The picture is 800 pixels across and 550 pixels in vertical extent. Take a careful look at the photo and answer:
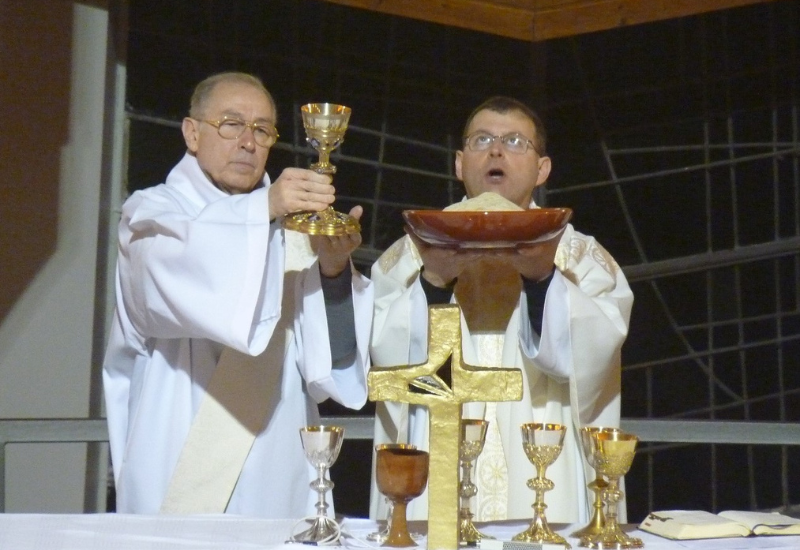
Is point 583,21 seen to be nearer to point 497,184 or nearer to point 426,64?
point 426,64

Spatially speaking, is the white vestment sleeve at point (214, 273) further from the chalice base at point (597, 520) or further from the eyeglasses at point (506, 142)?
the chalice base at point (597, 520)

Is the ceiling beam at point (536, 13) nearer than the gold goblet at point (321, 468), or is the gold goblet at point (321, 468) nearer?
the gold goblet at point (321, 468)

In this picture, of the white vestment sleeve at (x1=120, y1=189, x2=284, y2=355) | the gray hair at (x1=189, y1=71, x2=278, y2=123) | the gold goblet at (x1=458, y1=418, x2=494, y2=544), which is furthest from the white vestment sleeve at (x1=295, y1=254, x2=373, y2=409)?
the gold goblet at (x1=458, y1=418, x2=494, y2=544)

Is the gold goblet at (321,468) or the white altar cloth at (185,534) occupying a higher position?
the gold goblet at (321,468)

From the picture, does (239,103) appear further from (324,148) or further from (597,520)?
(597,520)

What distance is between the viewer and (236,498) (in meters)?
3.67

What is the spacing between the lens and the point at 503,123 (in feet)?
12.6

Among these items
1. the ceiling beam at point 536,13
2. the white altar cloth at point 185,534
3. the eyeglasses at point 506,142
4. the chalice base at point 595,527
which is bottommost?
the white altar cloth at point 185,534

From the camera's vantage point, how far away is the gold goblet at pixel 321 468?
108 inches

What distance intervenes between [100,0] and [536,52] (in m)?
2.13

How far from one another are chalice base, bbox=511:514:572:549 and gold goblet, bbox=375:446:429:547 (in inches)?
10.1

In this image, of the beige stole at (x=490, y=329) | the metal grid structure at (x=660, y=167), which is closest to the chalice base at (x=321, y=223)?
the beige stole at (x=490, y=329)

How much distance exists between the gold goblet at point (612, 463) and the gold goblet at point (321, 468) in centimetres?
55

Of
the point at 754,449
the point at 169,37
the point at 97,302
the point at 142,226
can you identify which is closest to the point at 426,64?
the point at 169,37
